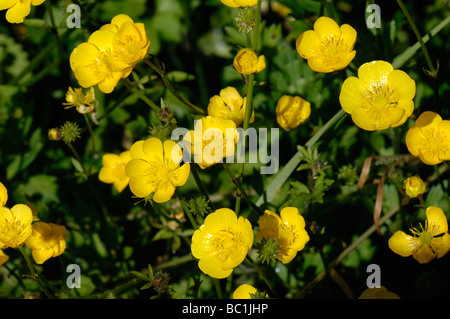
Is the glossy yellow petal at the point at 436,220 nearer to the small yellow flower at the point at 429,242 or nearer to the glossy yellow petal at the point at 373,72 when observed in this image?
the small yellow flower at the point at 429,242

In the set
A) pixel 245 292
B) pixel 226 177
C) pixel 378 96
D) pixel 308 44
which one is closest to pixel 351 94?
pixel 378 96

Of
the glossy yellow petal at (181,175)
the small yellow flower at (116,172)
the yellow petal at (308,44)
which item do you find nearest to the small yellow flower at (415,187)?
the yellow petal at (308,44)

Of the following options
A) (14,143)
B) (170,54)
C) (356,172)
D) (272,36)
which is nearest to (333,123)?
(356,172)

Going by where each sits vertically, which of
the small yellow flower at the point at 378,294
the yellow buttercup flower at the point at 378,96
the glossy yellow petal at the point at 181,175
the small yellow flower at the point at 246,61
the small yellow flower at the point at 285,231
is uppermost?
the small yellow flower at the point at 246,61

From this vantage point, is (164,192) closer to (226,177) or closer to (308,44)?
(226,177)

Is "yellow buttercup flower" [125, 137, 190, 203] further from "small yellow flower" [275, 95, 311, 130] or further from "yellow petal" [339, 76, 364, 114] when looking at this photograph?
"yellow petal" [339, 76, 364, 114]

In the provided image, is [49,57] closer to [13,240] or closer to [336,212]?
[13,240]
